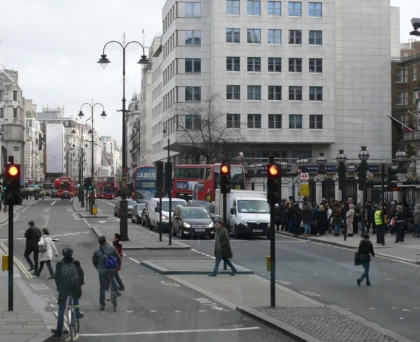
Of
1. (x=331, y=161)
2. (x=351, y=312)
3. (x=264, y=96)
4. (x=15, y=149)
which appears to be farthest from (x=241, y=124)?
(x=15, y=149)

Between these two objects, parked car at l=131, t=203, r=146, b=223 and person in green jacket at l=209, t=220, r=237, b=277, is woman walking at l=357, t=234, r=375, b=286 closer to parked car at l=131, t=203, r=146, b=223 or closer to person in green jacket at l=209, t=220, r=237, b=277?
person in green jacket at l=209, t=220, r=237, b=277

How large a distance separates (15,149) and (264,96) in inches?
2810

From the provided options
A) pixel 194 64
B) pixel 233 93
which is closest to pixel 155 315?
pixel 233 93

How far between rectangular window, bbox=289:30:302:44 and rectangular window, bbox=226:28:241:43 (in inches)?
202

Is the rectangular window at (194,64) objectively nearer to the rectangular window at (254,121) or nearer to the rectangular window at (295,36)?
the rectangular window at (254,121)

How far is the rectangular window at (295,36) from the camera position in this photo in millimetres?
78625

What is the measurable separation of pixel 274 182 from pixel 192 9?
2642 inches

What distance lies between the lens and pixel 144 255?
28.8 m

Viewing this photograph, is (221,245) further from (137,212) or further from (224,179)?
(137,212)

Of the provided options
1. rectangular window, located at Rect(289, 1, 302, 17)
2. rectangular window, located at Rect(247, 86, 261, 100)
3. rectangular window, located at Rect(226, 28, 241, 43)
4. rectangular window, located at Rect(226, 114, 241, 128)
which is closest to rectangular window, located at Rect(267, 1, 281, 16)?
rectangular window, located at Rect(289, 1, 302, 17)

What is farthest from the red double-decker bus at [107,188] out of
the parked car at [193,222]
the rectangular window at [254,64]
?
the parked car at [193,222]

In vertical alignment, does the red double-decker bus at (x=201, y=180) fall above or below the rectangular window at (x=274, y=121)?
below

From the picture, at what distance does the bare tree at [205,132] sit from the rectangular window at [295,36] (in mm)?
9494

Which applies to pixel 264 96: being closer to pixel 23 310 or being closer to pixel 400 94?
pixel 400 94
